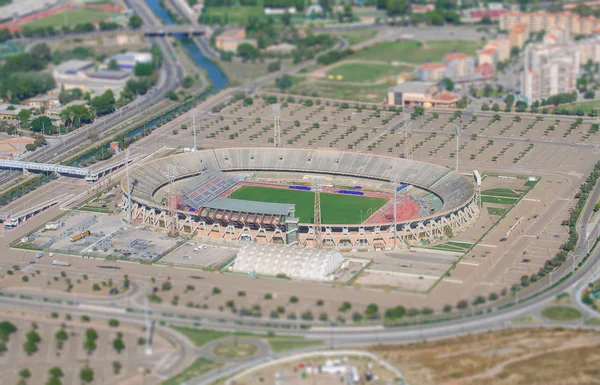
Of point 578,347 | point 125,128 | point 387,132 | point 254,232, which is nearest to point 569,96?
point 387,132

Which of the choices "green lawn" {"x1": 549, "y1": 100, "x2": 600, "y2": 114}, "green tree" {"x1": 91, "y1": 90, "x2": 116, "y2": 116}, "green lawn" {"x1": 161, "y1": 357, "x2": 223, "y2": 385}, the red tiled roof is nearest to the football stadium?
"green lawn" {"x1": 161, "y1": 357, "x2": 223, "y2": 385}

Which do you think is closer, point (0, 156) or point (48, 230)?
point (48, 230)

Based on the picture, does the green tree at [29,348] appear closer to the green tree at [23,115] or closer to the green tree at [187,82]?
the green tree at [23,115]

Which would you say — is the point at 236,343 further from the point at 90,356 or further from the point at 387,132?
the point at 387,132

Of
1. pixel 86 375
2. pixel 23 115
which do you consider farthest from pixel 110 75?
pixel 86 375

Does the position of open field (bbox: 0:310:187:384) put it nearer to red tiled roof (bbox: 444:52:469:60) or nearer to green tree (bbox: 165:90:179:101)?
green tree (bbox: 165:90:179:101)

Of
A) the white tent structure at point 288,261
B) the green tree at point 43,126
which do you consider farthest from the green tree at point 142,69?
the white tent structure at point 288,261

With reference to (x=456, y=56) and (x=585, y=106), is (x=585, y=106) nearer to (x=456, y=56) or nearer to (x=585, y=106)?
(x=585, y=106)
